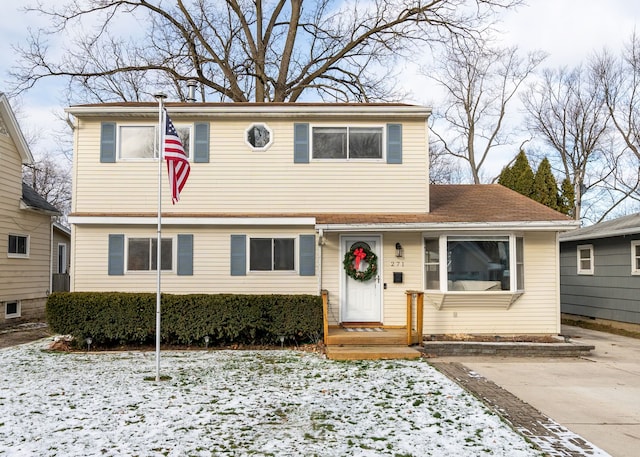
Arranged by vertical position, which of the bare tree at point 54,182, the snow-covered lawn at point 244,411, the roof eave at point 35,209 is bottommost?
the snow-covered lawn at point 244,411

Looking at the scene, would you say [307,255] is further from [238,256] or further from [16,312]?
[16,312]

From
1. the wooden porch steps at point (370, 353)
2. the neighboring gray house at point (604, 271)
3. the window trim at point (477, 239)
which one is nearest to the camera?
the wooden porch steps at point (370, 353)

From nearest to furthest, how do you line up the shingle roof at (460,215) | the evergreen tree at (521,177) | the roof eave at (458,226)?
the roof eave at (458,226) → the shingle roof at (460,215) → the evergreen tree at (521,177)

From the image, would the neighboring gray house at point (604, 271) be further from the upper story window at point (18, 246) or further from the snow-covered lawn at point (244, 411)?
the upper story window at point (18, 246)

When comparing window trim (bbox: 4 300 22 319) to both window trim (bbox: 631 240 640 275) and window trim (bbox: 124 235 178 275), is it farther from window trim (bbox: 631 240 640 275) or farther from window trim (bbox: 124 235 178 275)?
window trim (bbox: 631 240 640 275)

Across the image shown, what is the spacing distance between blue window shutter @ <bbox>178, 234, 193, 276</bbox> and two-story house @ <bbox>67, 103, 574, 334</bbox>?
0.02 metres

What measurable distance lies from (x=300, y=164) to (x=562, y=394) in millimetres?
6783

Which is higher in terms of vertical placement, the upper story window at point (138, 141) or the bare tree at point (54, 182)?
the bare tree at point (54, 182)

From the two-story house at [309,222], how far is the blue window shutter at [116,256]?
0.07 ft

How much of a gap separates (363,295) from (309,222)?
1983mm

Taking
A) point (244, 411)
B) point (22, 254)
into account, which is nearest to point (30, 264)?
point (22, 254)

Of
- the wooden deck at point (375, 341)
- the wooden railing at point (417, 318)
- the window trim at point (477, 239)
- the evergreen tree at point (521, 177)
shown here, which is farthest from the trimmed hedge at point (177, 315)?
the evergreen tree at point (521, 177)

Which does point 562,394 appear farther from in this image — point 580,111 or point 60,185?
point 60,185

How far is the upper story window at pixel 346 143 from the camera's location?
36.4 feet
